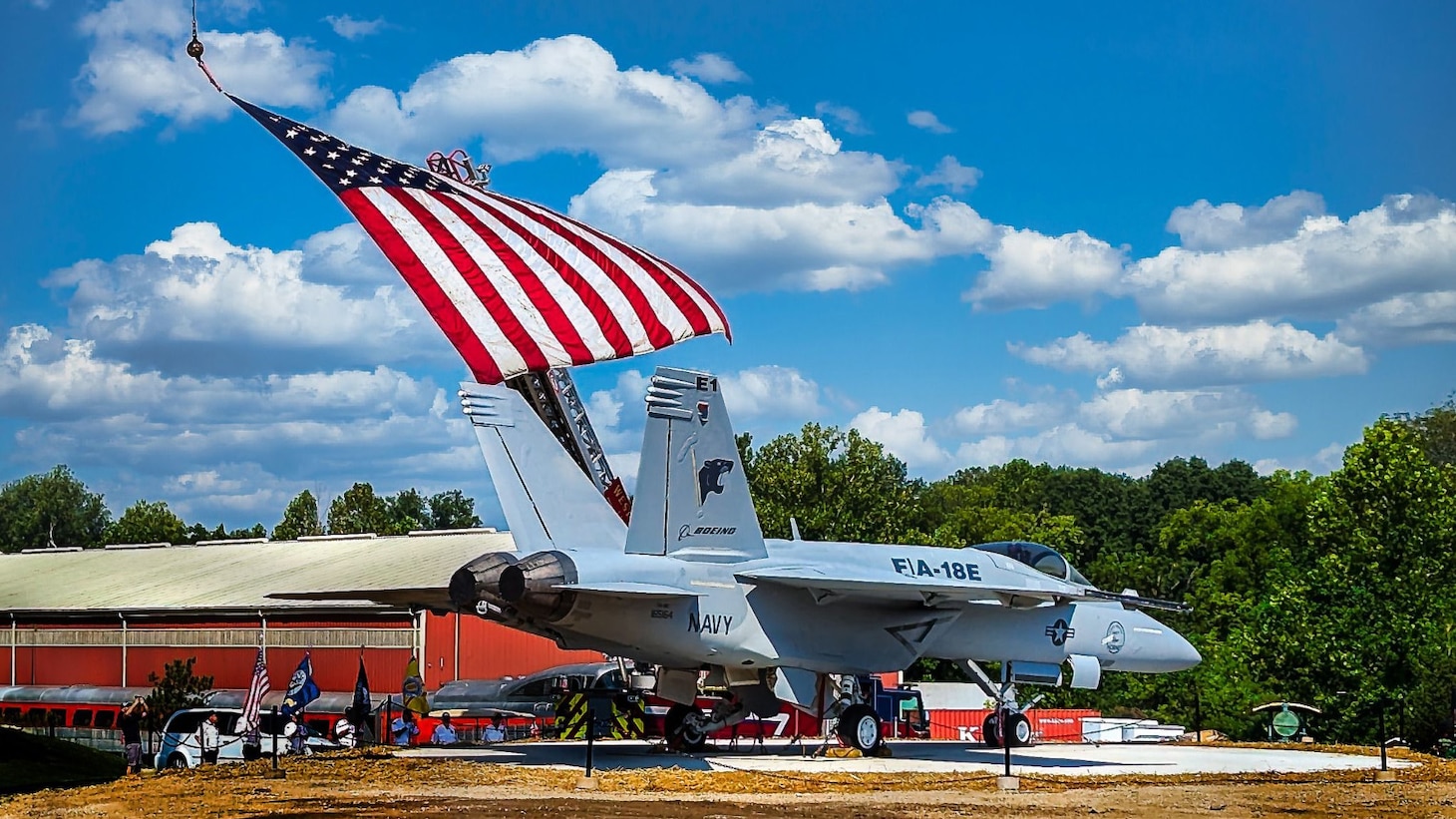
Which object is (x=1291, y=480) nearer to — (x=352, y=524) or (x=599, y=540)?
(x=599, y=540)

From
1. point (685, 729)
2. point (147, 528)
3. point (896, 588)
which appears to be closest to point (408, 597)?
point (685, 729)

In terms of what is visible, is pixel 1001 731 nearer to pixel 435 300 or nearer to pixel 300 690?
pixel 300 690

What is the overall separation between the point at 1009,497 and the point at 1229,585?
22105 mm

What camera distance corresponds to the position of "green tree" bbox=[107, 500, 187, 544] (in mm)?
99062

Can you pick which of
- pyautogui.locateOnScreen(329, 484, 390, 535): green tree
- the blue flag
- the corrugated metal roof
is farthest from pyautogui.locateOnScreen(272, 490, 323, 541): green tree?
the blue flag

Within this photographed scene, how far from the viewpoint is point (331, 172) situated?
2527cm

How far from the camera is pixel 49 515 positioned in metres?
108

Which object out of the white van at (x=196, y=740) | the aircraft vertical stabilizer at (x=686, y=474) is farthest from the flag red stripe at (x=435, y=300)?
the white van at (x=196, y=740)

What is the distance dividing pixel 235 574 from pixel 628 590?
3347 cm

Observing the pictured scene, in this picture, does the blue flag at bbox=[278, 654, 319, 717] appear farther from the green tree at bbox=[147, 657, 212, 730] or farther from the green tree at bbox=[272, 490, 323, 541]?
the green tree at bbox=[272, 490, 323, 541]

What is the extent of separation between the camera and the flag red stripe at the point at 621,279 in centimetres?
2608

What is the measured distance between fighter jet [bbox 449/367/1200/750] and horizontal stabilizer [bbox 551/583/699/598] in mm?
24

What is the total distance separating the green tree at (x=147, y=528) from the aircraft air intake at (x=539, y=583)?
8470 centimetres

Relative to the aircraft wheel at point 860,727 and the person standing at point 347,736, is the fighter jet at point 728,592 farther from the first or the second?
the person standing at point 347,736
